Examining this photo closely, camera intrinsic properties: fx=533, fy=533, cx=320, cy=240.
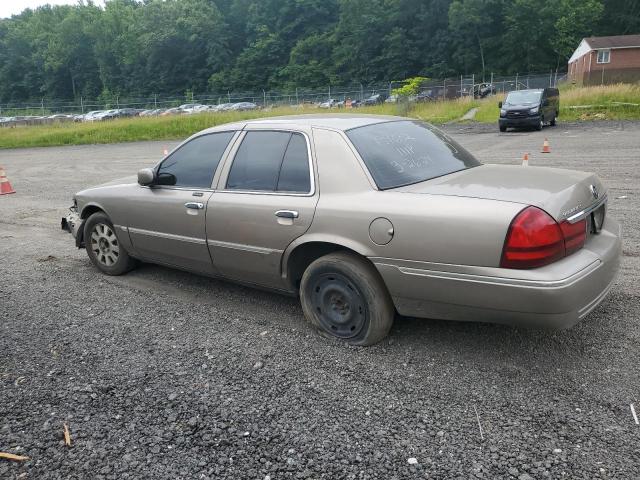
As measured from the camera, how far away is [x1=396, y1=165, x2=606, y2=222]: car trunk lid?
3.19 metres

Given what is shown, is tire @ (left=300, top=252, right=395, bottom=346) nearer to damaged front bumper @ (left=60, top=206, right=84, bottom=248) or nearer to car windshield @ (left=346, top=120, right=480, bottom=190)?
car windshield @ (left=346, top=120, right=480, bottom=190)

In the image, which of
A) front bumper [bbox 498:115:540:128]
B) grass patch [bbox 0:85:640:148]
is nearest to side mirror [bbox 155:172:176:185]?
front bumper [bbox 498:115:540:128]

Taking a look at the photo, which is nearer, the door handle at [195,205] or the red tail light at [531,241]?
Answer: the red tail light at [531,241]

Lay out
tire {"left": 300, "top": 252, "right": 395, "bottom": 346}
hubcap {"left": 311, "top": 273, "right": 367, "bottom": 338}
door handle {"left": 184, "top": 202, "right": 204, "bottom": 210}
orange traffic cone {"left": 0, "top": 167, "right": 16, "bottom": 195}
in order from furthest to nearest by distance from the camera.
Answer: orange traffic cone {"left": 0, "top": 167, "right": 16, "bottom": 195} < door handle {"left": 184, "top": 202, "right": 204, "bottom": 210} < hubcap {"left": 311, "top": 273, "right": 367, "bottom": 338} < tire {"left": 300, "top": 252, "right": 395, "bottom": 346}

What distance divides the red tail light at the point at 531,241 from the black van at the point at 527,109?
20560mm

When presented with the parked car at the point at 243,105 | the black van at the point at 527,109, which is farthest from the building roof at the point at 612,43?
the black van at the point at 527,109

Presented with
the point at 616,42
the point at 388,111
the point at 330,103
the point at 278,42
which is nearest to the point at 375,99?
the point at 330,103

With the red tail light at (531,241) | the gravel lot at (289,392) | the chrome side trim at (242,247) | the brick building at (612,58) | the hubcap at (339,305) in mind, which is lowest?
the gravel lot at (289,392)

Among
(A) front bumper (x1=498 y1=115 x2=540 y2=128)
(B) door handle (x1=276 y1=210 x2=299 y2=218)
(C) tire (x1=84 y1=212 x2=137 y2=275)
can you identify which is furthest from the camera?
(A) front bumper (x1=498 y1=115 x2=540 y2=128)

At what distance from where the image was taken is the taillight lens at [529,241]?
299 centimetres

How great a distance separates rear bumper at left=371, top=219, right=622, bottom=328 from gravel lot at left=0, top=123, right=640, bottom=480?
0.41m

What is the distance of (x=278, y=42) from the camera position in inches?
3492

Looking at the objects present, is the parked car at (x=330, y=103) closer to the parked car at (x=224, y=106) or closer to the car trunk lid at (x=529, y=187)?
the parked car at (x=224, y=106)

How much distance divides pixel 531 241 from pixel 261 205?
6.45 ft
